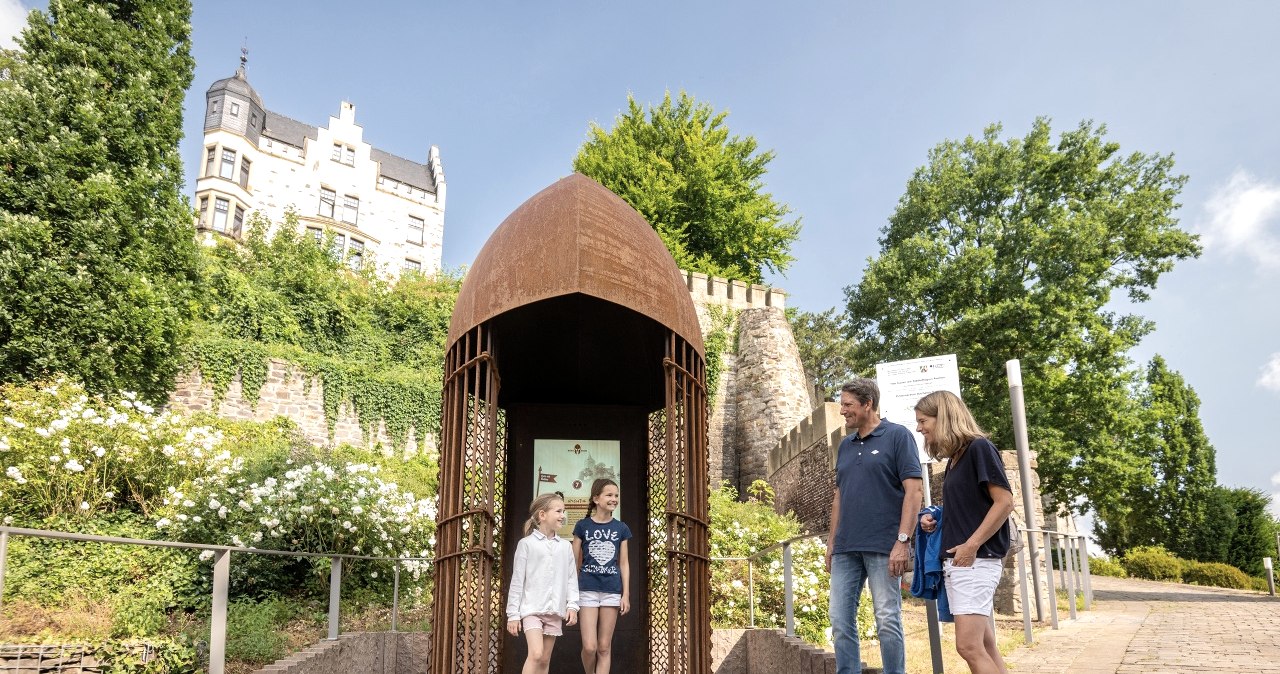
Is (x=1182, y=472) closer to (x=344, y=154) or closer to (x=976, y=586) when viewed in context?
(x=976, y=586)

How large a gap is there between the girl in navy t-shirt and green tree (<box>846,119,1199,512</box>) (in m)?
17.8

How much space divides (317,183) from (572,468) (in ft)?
113

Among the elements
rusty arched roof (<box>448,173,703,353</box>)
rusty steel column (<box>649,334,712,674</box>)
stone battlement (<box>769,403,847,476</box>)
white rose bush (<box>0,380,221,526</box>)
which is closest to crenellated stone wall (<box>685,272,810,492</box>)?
stone battlement (<box>769,403,847,476</box>)

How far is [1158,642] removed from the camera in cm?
723

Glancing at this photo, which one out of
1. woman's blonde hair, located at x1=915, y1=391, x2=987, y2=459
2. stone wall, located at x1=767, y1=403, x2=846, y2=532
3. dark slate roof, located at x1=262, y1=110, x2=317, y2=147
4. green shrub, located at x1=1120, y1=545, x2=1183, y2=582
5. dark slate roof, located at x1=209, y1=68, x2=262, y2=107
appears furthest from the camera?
dark slate roof, located at x1=262, y1=110, x2=317, y2=147

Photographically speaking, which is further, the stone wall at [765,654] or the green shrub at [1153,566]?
the green shrub at [1153,566]

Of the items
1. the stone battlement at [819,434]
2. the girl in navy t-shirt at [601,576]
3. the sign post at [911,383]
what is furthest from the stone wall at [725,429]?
the girl in navy t-shirt at [601,576]

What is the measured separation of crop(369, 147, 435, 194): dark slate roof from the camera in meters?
41.2

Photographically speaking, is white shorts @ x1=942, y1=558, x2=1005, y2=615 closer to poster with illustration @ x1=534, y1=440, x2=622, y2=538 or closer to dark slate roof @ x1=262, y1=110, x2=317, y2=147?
poster with illustration @ x1=534, y1=440, x2=622, y2=538

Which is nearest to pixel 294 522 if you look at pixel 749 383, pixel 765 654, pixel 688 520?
pixel 765 654

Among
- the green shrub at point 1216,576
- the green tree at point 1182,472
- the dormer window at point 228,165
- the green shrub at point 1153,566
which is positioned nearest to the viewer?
the green shrub at point 1216,576

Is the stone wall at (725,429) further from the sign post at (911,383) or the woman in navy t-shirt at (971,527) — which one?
the woman in navy t-shirt at (971,527)

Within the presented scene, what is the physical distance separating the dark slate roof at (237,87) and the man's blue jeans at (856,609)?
38.9 metres

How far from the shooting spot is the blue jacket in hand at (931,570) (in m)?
3.64
